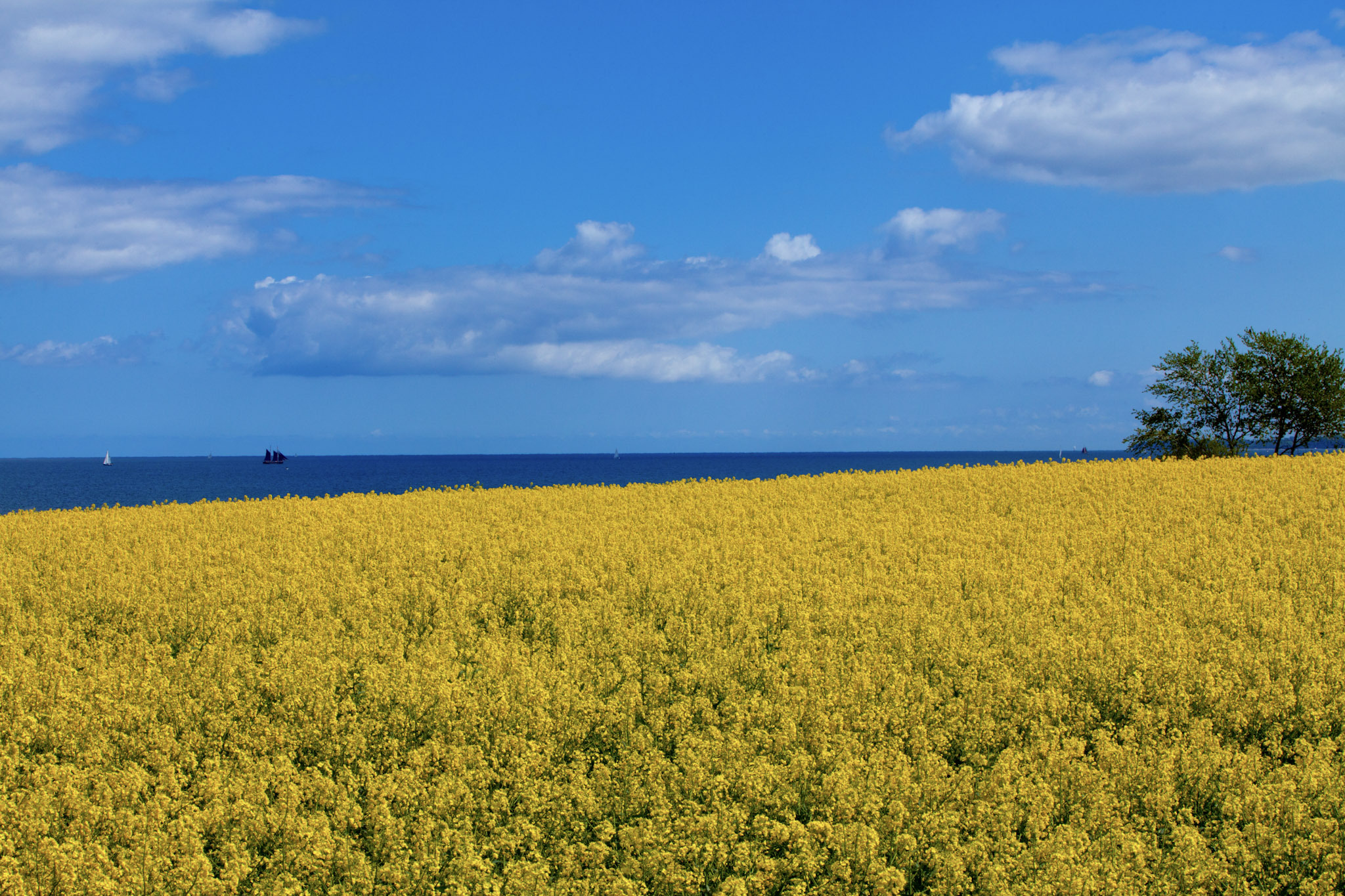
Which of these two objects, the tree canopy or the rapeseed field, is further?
the tree canopy

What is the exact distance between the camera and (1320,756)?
7.20 metres

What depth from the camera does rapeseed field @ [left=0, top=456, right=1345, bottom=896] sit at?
580cm

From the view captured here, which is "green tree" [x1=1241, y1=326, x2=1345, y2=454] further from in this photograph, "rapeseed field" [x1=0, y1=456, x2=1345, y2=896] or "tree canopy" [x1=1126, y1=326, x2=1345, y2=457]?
"rapeseed field" [x1=0, y1=456, x2=1345, y2=896]

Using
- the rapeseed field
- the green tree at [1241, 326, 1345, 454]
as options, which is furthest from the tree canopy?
the rapeseed field

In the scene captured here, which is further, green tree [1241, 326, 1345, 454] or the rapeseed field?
green tree [1241, 326, 1345, 454]

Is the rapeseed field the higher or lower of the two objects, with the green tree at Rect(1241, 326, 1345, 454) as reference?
lower

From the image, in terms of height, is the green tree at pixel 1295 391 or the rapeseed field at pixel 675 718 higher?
the green tree at pixel 1295 391

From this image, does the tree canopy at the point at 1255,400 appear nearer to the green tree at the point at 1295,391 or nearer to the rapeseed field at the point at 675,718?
the green tree at the point at 1295,391

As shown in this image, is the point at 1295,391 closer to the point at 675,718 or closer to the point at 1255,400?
the point at 1255,400

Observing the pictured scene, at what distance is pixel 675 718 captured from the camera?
775cm

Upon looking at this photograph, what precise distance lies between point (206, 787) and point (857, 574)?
8676 mm

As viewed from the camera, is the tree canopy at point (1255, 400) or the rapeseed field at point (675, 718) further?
the tree canopy at point (1255, 400)

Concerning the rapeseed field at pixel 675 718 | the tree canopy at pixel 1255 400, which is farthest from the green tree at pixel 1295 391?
the rapeseed field at pixel 675 718

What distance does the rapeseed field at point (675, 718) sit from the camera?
5801 mm
